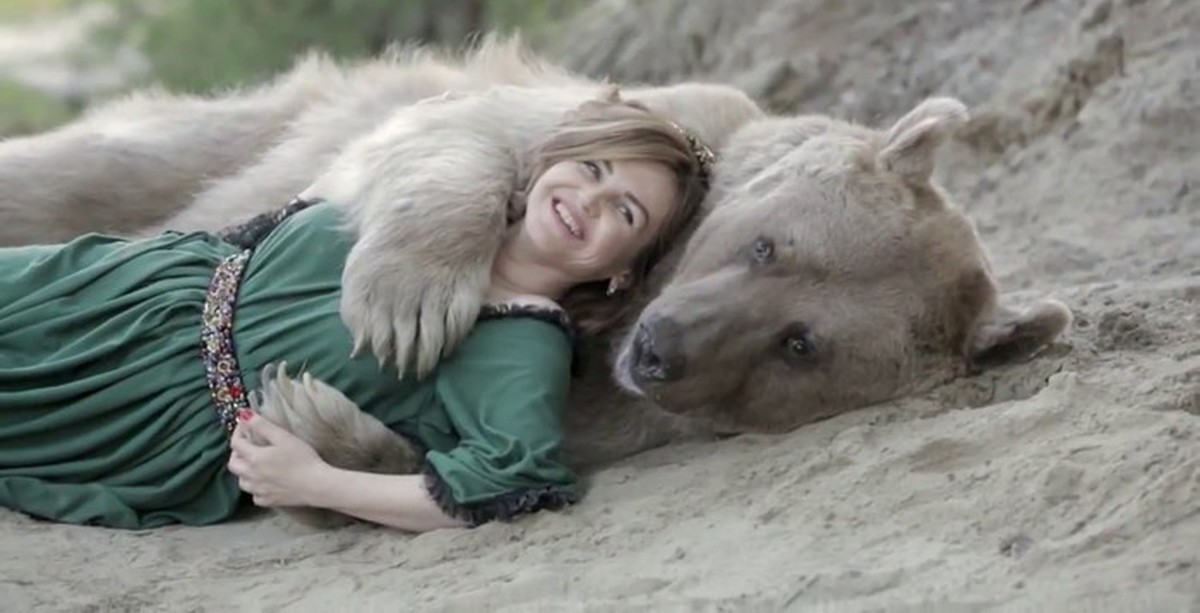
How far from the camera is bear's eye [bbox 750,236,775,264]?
3951mm

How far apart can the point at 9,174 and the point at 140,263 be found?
1.29 meters

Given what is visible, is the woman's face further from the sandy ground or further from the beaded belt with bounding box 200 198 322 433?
the beaded belt with bounding box 200 198 322 433

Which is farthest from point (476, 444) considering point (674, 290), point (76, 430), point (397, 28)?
point (397, 28)

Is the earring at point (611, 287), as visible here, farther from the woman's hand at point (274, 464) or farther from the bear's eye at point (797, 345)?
the woman's hand at point (274, 464)

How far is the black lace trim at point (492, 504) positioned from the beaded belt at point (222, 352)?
21.6 inches

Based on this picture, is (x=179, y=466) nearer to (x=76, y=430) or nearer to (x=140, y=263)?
(x=76, y=430)

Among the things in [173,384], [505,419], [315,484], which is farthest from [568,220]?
[173,384]

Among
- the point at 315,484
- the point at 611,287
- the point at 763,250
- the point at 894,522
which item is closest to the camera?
the point at 894,522

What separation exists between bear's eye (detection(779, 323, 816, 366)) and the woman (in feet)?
1.36

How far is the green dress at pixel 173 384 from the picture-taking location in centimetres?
381

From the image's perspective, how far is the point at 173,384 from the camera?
394 centimetres

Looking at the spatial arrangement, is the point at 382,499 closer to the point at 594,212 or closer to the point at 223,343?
the point at 223,343

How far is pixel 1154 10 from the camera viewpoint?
19.7 feet

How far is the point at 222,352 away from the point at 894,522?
5.16 feet
